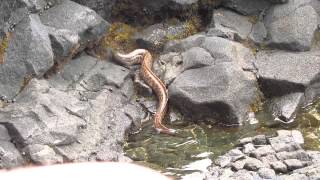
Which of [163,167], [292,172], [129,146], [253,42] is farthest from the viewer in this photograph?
[253,42]

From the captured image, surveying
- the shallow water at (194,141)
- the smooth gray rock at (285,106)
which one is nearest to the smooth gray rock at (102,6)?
the shallow water at (194,141)

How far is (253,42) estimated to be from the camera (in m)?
15.1

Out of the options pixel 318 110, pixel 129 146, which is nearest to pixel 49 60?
pixel 129 146

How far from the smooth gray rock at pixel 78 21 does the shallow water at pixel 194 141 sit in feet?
8.02

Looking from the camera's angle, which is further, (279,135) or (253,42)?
(253,42)

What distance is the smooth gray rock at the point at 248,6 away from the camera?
1590 centimetres

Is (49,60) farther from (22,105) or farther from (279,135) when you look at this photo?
(279,135)

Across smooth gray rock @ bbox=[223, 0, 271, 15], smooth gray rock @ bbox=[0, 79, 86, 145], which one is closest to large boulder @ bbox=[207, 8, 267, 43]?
smooth gray rock @ bbox=[223, 0, 271, 15]

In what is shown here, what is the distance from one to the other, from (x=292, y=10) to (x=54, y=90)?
20.5ft

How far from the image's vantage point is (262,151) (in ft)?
39.2

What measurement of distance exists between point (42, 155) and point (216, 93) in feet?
13.4

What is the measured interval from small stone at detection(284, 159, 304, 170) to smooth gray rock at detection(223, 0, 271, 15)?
5.45 metres

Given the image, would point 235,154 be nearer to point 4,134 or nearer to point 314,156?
point 314,156

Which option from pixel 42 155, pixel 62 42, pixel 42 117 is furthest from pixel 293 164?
pixel 62 42
